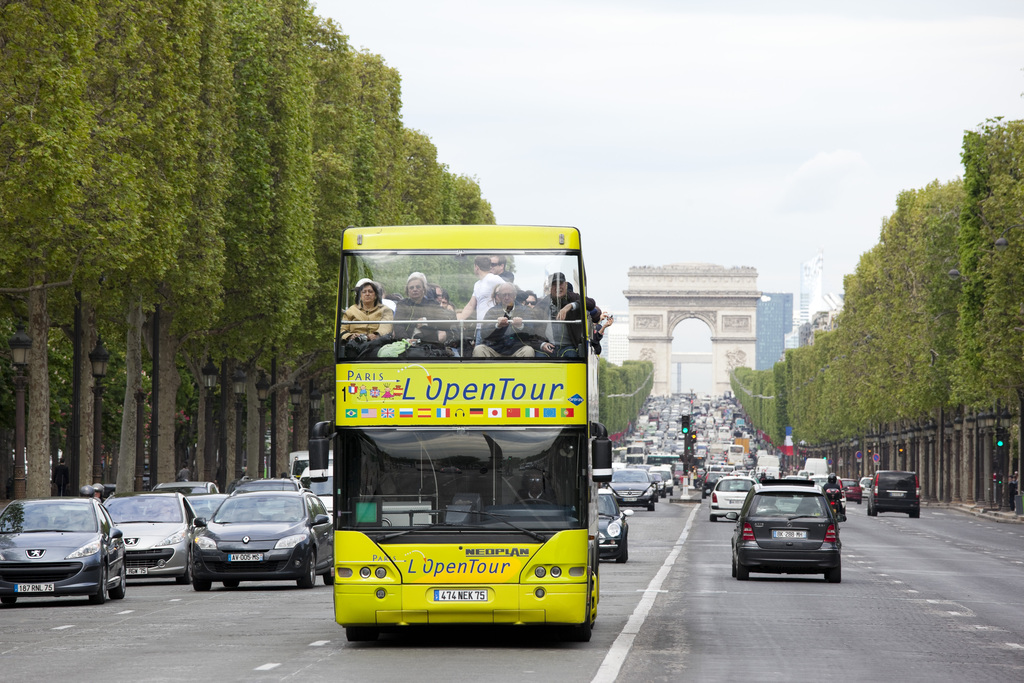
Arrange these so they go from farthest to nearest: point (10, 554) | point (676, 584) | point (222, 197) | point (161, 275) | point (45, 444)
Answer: point (222, 197)
point (161, 275)
point (45, 444)
point (676, 584)
point (10, 554)

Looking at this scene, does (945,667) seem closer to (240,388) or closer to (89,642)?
(89,642)

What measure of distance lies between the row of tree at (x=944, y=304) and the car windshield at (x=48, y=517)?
3603 centimetres

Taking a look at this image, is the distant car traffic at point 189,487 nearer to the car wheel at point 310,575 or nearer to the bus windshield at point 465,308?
the car wheel at point 310,575

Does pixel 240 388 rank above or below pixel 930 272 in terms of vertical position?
below

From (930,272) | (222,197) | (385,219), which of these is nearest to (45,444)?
(222,197)

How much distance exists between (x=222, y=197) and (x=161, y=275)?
→ 770cm

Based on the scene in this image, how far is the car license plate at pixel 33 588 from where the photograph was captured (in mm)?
21141

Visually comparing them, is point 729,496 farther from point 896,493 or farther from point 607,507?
point 607,507

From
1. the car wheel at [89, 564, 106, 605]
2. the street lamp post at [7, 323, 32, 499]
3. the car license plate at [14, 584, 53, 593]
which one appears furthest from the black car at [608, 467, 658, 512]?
the car license plate at [14, 584, 53, 593]

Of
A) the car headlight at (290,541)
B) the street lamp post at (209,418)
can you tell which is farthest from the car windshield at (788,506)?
the street lamp post at (209,418)

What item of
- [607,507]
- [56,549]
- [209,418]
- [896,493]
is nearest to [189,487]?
[607,507]

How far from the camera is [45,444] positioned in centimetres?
3306

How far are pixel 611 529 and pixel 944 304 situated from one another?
4151 cm

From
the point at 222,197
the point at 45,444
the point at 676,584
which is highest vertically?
the point at 222,197
